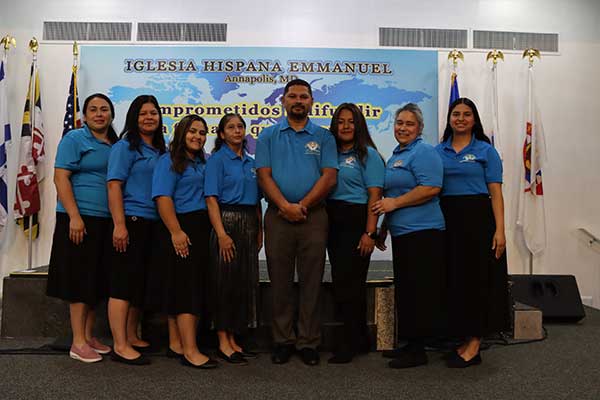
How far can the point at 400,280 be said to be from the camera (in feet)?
8.29

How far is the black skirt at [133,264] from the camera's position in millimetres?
2467

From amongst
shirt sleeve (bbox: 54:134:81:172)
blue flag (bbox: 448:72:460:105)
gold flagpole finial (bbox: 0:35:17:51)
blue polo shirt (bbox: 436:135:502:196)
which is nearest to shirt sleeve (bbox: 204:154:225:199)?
shirt sleeve (bbox: 54:134:81:172)

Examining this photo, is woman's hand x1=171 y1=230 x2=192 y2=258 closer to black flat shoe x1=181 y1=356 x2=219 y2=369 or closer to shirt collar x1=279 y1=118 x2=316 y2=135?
black flat shoe x1=181 y1=356 x2=219 y2=369

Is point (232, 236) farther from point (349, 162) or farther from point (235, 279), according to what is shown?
point (349, 162)

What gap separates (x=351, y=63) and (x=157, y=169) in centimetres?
308

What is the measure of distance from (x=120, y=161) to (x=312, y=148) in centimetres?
99

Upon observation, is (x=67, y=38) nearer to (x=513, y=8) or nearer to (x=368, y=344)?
(x=368, y=344)

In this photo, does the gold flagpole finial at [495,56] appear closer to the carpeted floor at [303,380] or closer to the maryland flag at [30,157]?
the carpeted floor at [303,380]

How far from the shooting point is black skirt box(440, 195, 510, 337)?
2.48 metres

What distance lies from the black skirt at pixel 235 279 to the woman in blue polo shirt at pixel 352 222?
0.45 meters

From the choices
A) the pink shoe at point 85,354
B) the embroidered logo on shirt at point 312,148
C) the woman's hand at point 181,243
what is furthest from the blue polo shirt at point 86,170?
the embroidered logo on shirt at point 312,148

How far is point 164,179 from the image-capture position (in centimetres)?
240

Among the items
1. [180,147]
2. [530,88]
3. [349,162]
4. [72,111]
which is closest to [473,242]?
[349,162]

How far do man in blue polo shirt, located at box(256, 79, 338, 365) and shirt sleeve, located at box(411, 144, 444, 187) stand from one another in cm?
43
